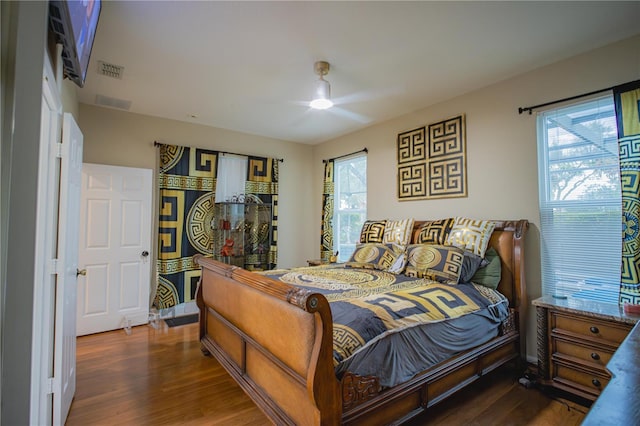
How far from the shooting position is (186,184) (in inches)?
165

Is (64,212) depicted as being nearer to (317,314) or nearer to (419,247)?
(317,314)

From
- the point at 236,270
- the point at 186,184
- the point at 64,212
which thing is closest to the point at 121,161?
the point at 186,184

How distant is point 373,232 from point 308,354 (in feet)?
8.18

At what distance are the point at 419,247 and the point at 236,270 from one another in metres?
1.77

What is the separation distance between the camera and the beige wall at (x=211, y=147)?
12.1ft

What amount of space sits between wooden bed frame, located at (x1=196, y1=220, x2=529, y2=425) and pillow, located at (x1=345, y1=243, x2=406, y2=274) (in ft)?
3.03

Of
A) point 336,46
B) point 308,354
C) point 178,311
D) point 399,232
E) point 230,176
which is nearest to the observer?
point 308,354

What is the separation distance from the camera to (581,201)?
2.50 metres

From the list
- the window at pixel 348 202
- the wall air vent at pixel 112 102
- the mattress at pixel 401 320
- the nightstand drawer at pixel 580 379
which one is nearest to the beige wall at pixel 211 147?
the wall air vent at pixel 112 102

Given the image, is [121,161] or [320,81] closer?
[320,81]

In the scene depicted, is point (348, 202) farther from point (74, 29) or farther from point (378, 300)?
point (74, 29)

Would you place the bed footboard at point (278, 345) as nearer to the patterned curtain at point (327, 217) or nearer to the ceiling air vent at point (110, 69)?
the ceiling air vent at point (110, 69)

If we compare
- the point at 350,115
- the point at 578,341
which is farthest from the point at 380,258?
the point at 350,115

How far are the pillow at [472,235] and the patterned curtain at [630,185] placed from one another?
0.89 meters
